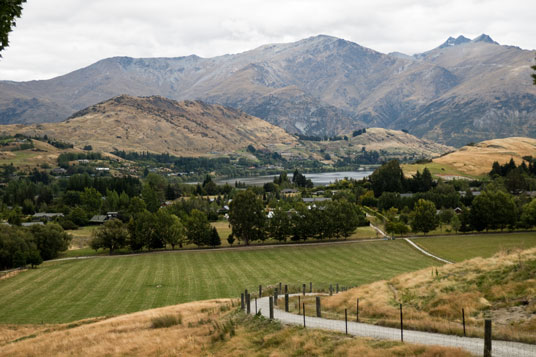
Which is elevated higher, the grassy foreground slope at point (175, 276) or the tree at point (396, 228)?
the tree at point (396, 228)

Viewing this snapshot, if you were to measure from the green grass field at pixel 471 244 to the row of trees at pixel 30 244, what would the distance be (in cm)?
7606

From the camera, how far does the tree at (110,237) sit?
96.5 metres

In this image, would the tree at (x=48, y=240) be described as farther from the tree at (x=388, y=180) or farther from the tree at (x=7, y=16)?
the tree at (x=388, y=180)

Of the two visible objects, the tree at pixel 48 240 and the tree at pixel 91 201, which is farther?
the tree at pixel 91 201

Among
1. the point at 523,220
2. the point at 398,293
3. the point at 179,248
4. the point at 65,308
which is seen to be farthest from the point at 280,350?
the point at 523,220

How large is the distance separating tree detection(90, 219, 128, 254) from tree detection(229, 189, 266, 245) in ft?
79.2

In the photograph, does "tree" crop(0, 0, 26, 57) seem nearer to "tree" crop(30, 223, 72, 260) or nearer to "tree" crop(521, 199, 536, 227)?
"tree" crop(30, 223, 72, 260)

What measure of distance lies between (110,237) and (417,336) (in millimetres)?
87026

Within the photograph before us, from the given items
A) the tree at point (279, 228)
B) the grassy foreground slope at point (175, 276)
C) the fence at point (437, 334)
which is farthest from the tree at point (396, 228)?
the fence at point (437, 334)

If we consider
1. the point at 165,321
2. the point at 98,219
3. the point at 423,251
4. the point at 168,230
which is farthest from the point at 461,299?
the point at 98,219

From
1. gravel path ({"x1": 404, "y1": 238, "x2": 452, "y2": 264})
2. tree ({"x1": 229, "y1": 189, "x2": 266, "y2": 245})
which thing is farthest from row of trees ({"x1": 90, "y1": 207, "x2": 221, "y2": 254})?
gravel path ({"x1": 404, "y1": 238, "x2": 452, "y2": 264})

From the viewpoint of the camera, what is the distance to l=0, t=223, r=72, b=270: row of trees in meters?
84.1

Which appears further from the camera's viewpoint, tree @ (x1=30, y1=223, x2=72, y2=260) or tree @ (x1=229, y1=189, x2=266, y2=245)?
tree @ (x1=229, y1=189, x2=266, y2=245)

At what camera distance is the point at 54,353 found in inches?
1053
